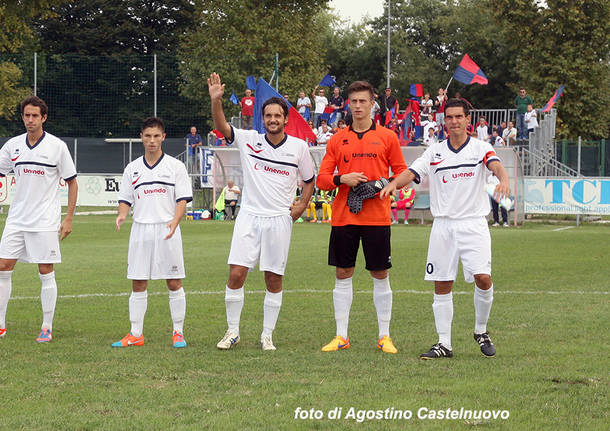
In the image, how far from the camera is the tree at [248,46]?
43.4 metres

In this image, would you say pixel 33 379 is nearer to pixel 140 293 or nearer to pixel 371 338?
pixel 140 293

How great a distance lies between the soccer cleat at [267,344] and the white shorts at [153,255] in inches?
38.6

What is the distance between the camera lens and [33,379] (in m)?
6.20

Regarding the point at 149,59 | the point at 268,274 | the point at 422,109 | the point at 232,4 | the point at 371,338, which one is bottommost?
the point at 371,338

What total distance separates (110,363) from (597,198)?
22.7 metres

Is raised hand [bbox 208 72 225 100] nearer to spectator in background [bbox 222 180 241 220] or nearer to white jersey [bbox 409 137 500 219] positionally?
white jersey [bbox 409 137 500 219]

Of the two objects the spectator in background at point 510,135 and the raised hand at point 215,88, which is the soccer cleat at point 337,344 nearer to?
the raised hand at point 215,88

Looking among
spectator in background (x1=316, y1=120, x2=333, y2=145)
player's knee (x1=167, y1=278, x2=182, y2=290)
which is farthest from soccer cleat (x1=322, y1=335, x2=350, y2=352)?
spectator in background (x1=316, y1=120, x2=333, y2=145)

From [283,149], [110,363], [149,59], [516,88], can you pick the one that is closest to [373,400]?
[110,363]

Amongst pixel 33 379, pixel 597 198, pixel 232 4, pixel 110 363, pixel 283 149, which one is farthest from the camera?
pixel 232 4

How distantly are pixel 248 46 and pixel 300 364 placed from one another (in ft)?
133

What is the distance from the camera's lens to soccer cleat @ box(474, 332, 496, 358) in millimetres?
7007

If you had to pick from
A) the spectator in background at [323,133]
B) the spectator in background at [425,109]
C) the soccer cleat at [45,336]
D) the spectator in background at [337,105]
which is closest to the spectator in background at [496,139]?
the spectator in background at [425,109]

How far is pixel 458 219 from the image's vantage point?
A: 7.07 meters
